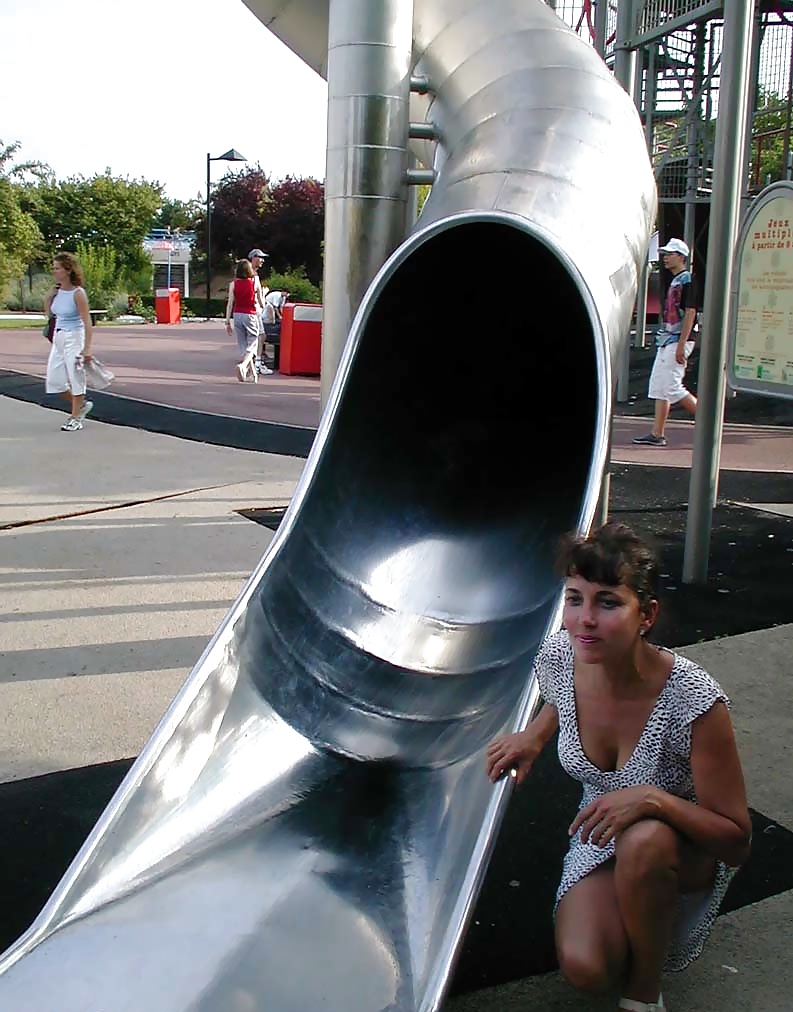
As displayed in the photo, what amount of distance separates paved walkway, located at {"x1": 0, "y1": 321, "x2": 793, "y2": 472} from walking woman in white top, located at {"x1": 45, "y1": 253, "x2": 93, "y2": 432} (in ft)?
6.17

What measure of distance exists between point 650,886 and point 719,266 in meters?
4.03

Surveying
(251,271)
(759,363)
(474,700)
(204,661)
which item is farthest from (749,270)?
(251,271)

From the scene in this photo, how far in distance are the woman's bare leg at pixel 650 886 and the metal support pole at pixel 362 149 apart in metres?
3.24

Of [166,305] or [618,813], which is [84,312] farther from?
[166,305]

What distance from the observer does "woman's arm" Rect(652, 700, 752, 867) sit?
2314 millimetres

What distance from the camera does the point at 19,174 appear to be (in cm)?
4550

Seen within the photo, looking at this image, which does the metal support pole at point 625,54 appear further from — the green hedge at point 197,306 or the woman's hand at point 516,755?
the green hedge at point 197,306

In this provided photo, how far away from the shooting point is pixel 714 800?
2.34 m

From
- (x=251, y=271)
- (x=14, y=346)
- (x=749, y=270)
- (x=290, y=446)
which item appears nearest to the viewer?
(x=749, y=270)

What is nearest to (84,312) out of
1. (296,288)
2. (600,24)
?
(600,24)

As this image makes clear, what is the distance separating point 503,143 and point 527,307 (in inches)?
30.5

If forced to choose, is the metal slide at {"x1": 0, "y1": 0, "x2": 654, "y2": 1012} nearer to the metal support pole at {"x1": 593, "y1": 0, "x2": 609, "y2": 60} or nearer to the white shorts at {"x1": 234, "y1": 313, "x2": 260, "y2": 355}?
the metal support pole at {"x1": 593, "y1": 0, "x2": 609, "y2": 60}

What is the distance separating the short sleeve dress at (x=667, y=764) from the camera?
2424 mm

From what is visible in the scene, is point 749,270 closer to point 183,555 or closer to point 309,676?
point 183,555
